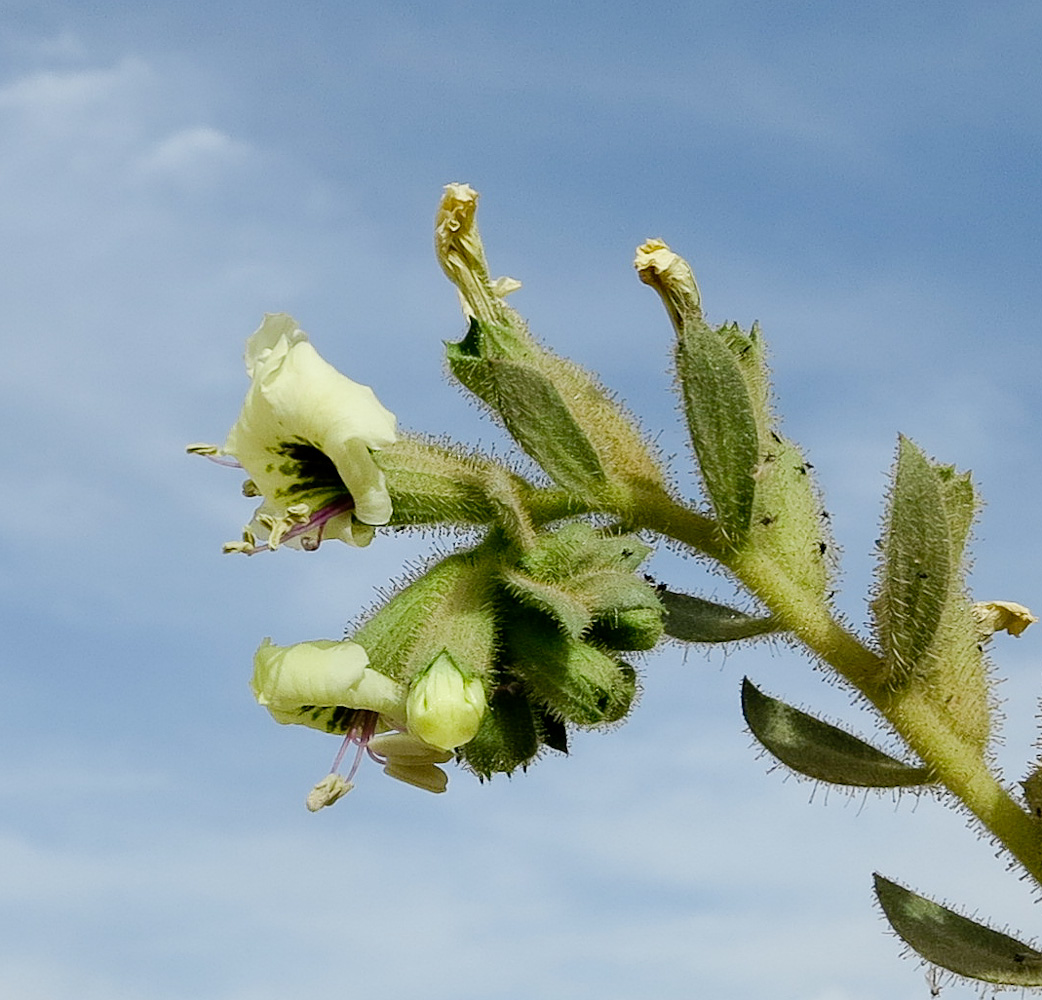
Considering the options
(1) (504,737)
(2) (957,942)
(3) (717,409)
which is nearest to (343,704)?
(1) (504,737)

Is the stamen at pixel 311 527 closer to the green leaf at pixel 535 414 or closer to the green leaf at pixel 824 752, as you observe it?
the green leaf at pixel 535 414

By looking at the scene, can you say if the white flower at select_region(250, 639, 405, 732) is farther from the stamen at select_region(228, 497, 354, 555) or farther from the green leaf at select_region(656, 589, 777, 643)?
the green leaf at select_region(656, 589, 777, 643)

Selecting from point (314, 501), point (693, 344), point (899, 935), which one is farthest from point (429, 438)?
point (899, 935)

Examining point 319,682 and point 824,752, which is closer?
point 319,682

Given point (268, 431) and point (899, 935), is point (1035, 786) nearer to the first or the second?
point (899, 935)

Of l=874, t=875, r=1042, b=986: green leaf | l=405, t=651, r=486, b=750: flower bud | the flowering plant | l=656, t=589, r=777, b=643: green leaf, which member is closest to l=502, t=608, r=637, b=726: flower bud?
the flowering plant

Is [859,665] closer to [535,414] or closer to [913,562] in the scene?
[913,562]

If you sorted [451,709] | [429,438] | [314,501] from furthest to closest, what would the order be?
[429,438], [314,501], [451,709]
